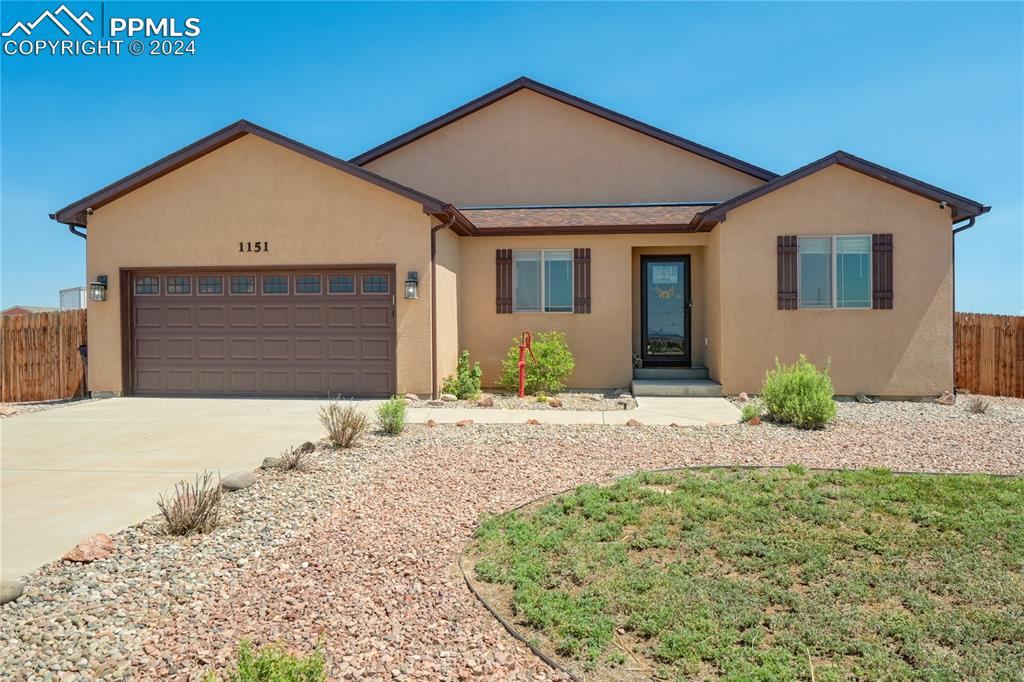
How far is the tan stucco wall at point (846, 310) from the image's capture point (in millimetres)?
11539

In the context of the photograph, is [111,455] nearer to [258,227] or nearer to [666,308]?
[258,227]

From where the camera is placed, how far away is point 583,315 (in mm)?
12977

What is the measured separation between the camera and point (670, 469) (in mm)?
6051

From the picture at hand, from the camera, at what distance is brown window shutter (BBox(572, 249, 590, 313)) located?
42.4ft

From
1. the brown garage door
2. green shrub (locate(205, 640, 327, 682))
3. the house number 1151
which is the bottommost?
green shrub (locate(205, 640, 327, 682))

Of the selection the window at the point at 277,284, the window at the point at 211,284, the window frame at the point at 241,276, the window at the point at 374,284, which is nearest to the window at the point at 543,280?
the window at the point at 374,284

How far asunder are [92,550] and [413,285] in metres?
7.76

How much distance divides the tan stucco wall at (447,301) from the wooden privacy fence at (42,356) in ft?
25.3

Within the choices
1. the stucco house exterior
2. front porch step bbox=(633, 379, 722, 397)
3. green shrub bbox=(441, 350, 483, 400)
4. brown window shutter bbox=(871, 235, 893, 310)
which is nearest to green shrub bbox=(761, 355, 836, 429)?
front porch step bbox=(633, 379, 722, 397)

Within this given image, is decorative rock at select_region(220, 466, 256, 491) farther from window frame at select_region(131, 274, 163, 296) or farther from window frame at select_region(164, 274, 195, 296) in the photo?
window frame at select_region(131, 274, 163, 296)

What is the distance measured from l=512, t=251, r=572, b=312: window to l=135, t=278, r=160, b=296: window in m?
6.93

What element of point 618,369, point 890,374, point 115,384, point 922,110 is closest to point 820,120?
point 922,110

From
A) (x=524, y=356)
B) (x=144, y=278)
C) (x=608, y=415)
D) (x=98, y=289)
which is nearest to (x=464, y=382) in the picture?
(x=524, y=356)

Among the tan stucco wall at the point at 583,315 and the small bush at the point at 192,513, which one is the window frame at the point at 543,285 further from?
the small bush at the point at 192,513
